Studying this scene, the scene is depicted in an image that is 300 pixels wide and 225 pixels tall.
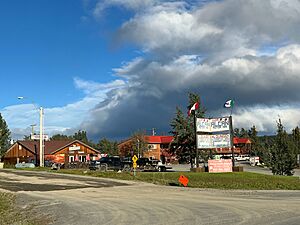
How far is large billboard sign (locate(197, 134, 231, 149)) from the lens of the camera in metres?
38.8

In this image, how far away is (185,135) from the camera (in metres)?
47.3

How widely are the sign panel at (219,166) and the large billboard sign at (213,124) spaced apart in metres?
3.58

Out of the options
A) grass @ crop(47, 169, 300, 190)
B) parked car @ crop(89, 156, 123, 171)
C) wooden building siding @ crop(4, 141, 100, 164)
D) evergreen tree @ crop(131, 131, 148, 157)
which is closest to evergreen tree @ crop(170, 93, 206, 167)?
parked car @ crop(89, 156, 123, 171)

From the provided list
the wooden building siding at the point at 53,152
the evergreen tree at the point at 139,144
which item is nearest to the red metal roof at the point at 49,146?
the wooden building siding at the point at 53,152

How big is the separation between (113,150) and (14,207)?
92387 millimetres

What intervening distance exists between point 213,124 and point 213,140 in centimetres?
145

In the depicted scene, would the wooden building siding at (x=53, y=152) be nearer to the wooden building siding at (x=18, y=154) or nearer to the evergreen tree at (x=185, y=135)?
the wooden building siding at (x=18, y=154)

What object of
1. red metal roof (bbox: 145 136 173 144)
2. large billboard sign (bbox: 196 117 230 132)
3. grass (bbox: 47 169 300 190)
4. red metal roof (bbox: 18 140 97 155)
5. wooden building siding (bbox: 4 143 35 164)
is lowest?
grass (bbox: 47 169 300 190)

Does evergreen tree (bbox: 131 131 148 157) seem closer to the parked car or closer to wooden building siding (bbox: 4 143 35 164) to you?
wooden building siding (bbox: 4 143 35 164)

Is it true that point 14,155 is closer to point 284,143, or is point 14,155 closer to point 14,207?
point 284,143

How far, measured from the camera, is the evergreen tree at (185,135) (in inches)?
1865

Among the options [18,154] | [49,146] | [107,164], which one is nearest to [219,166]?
→ [107,164]

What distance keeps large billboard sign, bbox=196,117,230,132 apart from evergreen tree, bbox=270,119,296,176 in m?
4.80

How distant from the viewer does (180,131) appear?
47.8 m
